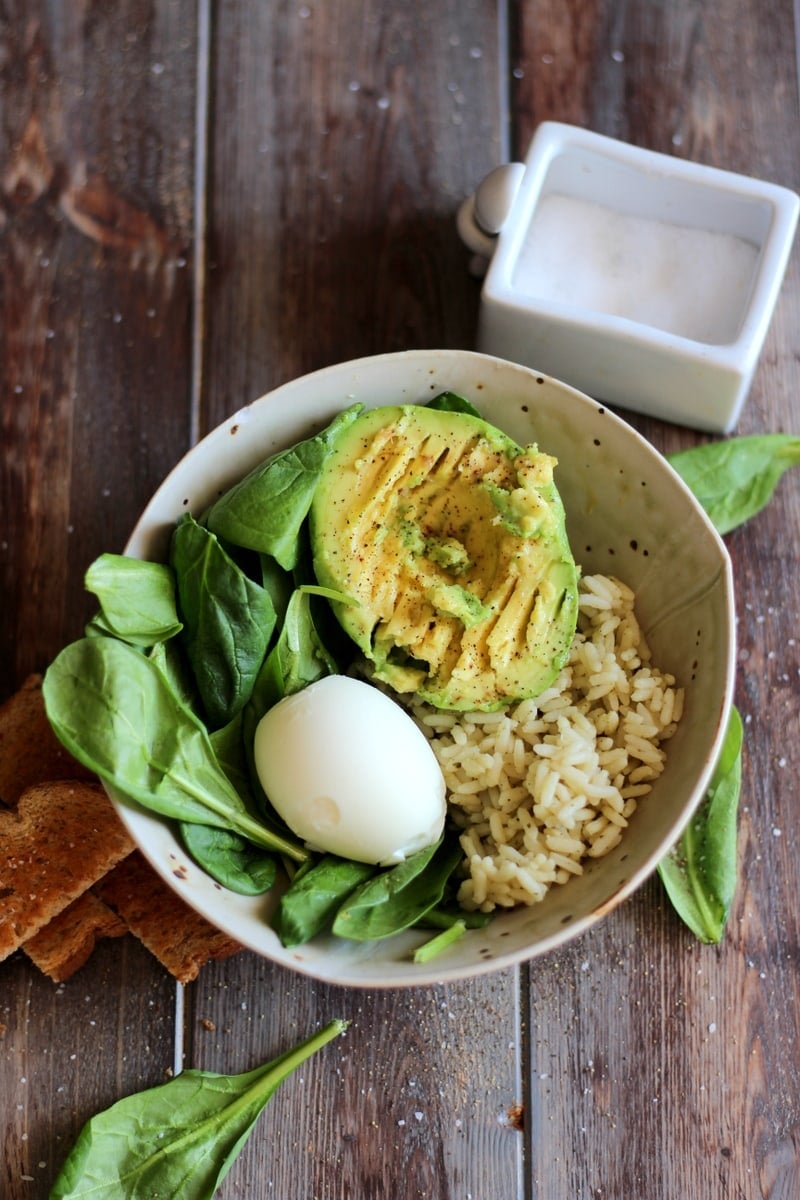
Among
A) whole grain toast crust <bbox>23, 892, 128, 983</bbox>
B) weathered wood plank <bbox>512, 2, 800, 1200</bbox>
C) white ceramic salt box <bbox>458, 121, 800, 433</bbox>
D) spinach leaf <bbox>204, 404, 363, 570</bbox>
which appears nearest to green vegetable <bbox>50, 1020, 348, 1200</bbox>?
whole grain toast crust <bbox>23, 892, 128, 983</bbox>

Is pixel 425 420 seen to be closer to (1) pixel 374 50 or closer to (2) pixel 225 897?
(2) pixel 225 897

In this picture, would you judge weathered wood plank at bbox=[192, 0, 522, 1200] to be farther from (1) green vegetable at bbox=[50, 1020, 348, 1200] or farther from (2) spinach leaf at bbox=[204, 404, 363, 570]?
(2) spinach leaf at bbox=[204, 404, 363, 570]

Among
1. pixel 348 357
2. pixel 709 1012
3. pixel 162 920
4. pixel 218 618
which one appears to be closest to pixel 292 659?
pixel 218 618

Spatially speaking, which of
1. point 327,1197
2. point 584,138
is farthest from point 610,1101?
point 584,138

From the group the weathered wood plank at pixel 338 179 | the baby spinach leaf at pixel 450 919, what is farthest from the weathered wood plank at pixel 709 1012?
the weathered wood plank at pixel 338 179

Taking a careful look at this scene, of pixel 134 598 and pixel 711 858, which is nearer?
pixel 134 598

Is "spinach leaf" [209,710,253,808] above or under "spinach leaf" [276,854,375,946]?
above

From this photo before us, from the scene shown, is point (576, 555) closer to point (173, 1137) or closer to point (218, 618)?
point (218, 618)
